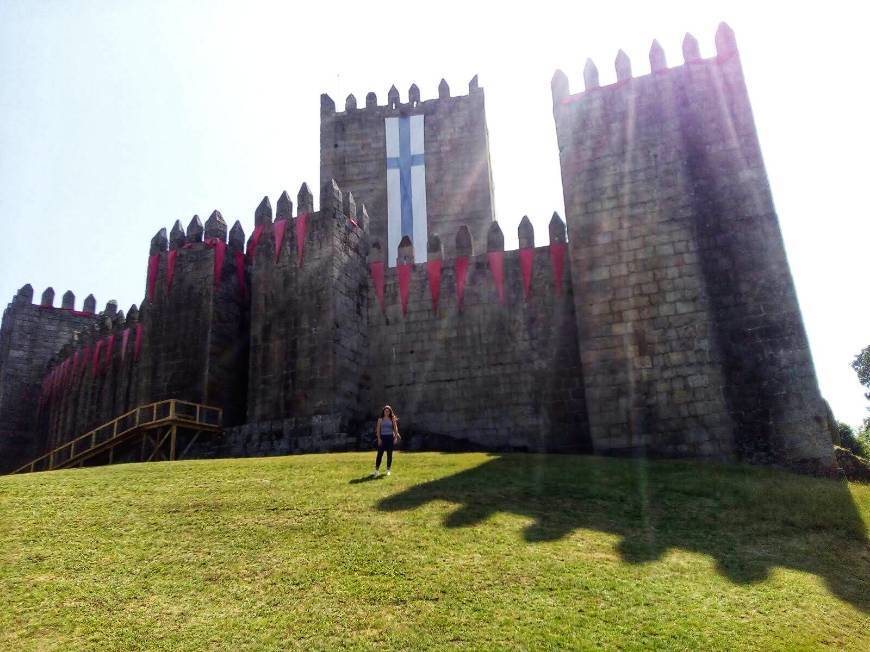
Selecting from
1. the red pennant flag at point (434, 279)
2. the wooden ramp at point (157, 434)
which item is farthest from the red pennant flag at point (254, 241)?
the red pennant flag at point (434, 279)

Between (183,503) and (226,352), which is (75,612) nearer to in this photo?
(183,503)

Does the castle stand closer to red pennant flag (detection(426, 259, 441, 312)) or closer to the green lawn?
red pennant flag (detection(426, 259, 441, 312))

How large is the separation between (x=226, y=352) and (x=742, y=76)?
48.2ft

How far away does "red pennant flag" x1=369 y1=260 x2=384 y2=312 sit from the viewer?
19.4 meters


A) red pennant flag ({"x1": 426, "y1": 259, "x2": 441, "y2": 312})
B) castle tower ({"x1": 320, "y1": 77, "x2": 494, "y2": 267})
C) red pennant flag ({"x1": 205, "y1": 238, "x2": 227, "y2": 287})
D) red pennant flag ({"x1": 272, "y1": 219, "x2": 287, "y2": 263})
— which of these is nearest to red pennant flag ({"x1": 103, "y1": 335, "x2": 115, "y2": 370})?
red pennant flag ({"x1": 205, "y1": 238, "x2": 227, "y2": 287})

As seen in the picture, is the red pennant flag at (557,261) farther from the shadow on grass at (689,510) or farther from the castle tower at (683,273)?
the shadow on grass at (689,510)

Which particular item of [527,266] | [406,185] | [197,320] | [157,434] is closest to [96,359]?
[197,320]

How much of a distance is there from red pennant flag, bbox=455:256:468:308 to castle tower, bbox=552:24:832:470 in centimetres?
351

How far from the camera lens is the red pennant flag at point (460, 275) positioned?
18547 mm

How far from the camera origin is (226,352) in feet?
63.5

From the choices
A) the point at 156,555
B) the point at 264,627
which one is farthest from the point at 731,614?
the point at 156,555

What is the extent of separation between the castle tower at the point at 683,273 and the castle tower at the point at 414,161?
523 inches

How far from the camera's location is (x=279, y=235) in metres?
19.1

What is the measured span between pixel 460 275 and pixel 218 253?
7052mm
